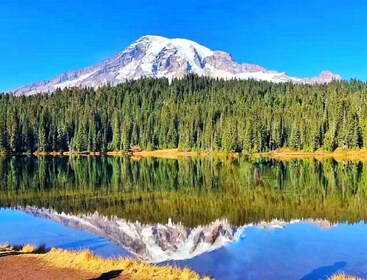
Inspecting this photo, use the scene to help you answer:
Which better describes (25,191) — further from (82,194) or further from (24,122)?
(24,122)

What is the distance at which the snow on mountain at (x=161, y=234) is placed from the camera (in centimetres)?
2725

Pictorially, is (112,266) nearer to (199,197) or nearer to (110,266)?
(110,266)

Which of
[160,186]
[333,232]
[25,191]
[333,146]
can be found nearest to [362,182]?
[160,186]

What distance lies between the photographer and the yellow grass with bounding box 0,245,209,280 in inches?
712

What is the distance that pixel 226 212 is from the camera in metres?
40.8

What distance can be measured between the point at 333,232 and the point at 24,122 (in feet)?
562

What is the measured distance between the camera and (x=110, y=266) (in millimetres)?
19469

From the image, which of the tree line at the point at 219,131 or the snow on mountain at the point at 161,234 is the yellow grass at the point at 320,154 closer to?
the tree line at the point at 219,131

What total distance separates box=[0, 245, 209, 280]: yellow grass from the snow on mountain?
218 inches

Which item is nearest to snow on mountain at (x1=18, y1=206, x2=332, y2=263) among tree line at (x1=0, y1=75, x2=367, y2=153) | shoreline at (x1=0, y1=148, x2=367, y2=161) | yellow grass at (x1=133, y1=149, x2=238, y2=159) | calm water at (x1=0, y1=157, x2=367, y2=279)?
calm water at (x1=0, y1=157, x2=367, y2=279)

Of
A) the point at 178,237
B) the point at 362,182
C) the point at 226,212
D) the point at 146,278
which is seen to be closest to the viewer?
the point at 146,278

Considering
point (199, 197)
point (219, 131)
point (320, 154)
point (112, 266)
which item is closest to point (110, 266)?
point (112, 266)

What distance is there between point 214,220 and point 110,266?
18.7 m

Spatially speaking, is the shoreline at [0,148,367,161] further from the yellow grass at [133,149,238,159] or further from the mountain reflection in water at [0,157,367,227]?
the mountain reflection in water at [0,157,367,227]
